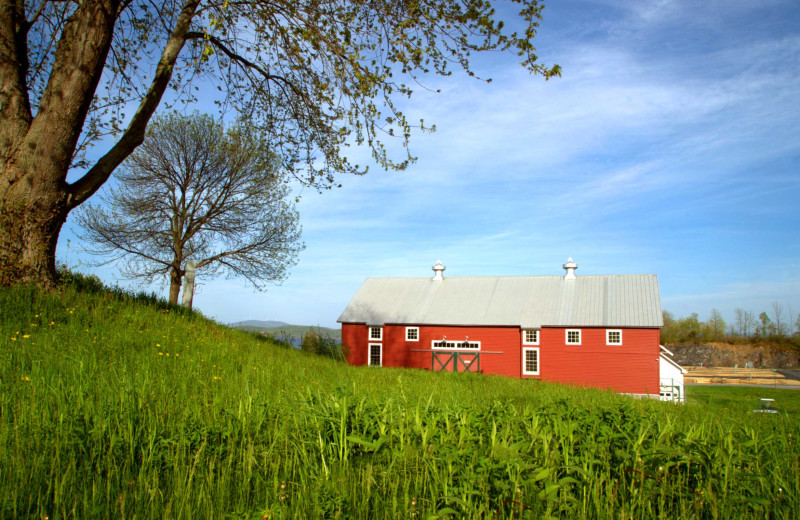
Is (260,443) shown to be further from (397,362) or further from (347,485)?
(397,362)

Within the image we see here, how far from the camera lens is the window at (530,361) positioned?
92.4ft

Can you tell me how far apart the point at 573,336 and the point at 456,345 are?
6.80 metres

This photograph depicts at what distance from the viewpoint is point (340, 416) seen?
4.00 m

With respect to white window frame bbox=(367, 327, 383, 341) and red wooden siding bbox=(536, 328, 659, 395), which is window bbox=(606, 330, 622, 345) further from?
white window frame bbox=(367, 327, 383, 341)

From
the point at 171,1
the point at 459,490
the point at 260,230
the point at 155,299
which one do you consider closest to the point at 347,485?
the point at 459,490

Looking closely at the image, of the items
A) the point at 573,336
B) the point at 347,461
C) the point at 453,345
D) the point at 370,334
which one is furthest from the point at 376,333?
the point at 347,461

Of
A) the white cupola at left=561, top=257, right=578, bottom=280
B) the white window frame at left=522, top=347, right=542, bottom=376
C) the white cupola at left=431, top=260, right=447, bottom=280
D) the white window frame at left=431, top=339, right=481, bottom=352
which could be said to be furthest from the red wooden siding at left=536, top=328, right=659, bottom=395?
the white cupola at left=431, top=260, right=447, bottom=280

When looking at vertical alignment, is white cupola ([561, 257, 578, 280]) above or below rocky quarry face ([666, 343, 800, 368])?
above

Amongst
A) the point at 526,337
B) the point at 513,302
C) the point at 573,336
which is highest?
the point at 513,302

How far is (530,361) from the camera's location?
1116 inches

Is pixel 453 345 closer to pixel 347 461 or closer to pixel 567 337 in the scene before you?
pixel 567 337

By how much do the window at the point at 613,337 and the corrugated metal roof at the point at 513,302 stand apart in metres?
→ 0.42

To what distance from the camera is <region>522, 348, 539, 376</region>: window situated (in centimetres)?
2817

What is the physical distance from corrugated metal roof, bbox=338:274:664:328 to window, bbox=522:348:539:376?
1.49 m
